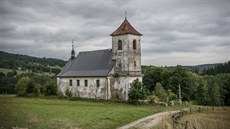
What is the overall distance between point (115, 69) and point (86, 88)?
20.9 feet

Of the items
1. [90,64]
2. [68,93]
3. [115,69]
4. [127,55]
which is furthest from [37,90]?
[127,55]

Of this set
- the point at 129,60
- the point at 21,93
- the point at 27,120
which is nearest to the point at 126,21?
the point at 129,60

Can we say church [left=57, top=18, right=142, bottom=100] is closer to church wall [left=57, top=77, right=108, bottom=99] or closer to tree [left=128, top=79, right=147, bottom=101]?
church wall [left=57, top=77, right=108, bottom=99]

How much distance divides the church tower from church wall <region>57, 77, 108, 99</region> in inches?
128

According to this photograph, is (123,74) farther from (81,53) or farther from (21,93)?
(21,93)

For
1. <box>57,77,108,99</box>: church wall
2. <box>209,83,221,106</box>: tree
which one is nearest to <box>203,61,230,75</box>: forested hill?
<box>209,83,221,106</box>: tree

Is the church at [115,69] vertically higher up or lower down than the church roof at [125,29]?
lower down

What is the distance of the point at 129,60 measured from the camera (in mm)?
43344

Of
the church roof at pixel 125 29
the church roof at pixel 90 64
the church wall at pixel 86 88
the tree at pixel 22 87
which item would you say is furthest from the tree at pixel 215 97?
the tree at pixel 22 87

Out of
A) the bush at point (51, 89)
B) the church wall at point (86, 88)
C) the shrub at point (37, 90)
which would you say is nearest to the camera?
the church wall at point (86, 88)

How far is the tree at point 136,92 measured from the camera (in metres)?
39.2

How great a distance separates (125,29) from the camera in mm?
44250

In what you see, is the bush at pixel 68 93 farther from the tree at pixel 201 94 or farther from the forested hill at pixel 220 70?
the forested hill at pixel 220 70

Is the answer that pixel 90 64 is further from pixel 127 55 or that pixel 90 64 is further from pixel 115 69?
pixel 127 55
